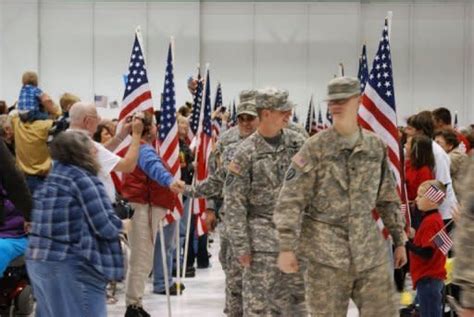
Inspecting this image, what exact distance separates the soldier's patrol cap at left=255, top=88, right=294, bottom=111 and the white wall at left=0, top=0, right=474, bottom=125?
59.1ft

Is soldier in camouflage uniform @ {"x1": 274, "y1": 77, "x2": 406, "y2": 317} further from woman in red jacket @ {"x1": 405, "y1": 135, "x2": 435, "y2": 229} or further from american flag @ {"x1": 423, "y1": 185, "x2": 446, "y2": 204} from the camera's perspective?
woman in red jacket @ {"x1": 405, "y1": 135, "x2": 435, "y2": 229}

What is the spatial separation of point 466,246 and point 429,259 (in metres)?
3.68

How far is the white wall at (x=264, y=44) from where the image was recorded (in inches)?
925

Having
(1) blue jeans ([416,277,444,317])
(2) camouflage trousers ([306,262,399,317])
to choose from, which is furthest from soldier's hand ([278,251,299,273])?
(1) blue jeans ([416,277,444,317])

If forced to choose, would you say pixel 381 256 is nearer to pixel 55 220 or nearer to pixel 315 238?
pixel 315 238

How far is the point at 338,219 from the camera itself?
14.4 feet

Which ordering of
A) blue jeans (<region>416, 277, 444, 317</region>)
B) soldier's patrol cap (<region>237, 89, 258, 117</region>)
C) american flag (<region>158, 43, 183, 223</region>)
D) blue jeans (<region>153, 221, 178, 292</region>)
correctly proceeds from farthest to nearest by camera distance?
1. blue jeans (<region>153, 221, 178, 292</region>)
2. american flag (<region>158, 43, 183, 223</region>)
3. soldier's patrol cap (<region>237, 89, 258, 117</region>)
4. blue jeans (<region>416, 277, 444, 317</region>)

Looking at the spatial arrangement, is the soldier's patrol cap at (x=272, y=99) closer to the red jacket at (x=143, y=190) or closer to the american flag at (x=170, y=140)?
the red jacket at (x=143, y=190)

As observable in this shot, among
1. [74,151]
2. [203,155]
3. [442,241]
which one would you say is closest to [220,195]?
[442,241]

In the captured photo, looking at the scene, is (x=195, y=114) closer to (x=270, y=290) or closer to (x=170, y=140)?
(x=170, y=140)

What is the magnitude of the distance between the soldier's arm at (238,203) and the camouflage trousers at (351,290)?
979mm

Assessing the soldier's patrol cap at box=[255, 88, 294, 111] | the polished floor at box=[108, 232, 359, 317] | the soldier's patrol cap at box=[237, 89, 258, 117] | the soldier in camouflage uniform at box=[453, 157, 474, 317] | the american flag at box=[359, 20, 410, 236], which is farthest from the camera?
the polished floor at box=[108, 232, 359, 317]

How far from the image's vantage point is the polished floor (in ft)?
26.6

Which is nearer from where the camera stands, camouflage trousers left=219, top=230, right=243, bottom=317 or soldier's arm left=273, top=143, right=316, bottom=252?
soldier's arm left=273, top=143, right=316, bottom=252
